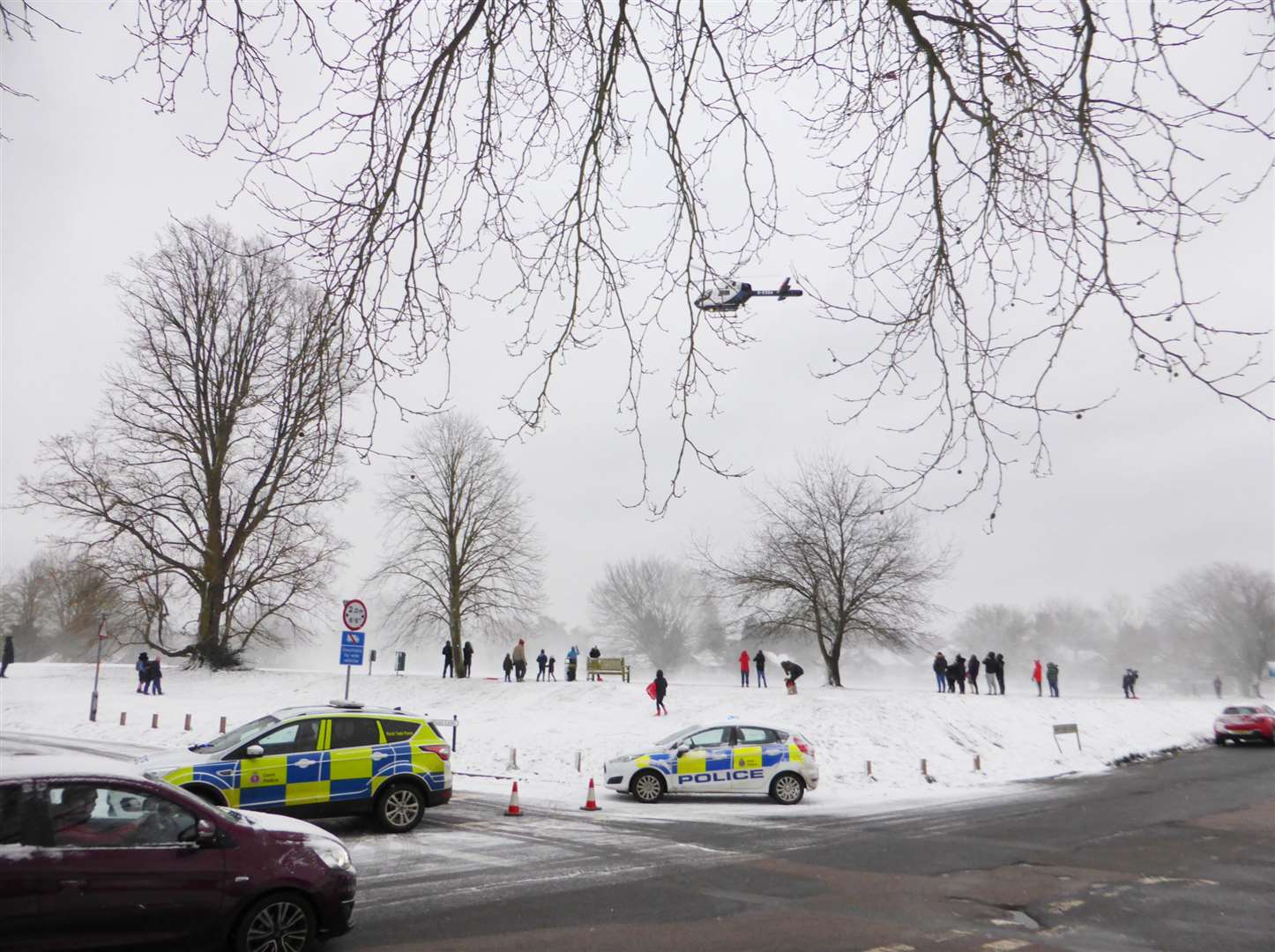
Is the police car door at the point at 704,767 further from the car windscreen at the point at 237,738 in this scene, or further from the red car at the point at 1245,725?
the red car at the point at 1245,725

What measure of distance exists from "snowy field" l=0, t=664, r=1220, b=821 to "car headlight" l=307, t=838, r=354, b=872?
904cm

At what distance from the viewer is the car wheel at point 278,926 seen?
→ 19.8ft

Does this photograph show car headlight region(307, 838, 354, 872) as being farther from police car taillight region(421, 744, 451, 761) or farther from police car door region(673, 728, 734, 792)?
police car door region(673, 728, 734, 792)

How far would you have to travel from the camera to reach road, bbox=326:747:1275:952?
22.9 feet

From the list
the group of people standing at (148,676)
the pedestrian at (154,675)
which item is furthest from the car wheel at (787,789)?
the group of people standing at (148,676)

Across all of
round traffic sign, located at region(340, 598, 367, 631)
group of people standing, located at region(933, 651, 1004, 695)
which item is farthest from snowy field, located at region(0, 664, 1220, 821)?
round traffic sign, located at region(340, 598, 367, 631)

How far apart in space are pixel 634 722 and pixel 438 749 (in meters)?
13.7

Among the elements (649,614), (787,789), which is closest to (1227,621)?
(649,614)

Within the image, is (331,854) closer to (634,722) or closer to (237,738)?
(237,738)

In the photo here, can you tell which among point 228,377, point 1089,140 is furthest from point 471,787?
point 1089,140

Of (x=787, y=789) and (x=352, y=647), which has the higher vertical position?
(x=352, y=647)

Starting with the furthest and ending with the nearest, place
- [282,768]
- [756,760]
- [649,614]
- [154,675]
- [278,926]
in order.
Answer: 1. [649,614]
2. [154,675]
3. [756,760]
4. [282,768]
5. [278,926]

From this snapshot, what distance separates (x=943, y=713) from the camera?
26672mm

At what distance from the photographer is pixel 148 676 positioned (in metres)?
30.7
